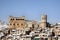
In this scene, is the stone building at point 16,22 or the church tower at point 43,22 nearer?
the church tower at point 43,22

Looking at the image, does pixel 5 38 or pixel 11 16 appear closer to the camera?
pixel 5 38

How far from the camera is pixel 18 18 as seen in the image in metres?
23.3

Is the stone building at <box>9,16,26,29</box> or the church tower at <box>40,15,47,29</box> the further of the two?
the stone building at <box>9,16,26,29</box>

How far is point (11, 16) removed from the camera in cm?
2345

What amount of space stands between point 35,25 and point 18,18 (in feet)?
7.24

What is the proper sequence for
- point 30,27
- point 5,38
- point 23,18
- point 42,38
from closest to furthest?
point 42,38, point 5,38, point 30,27, point 23,18

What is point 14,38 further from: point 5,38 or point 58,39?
point 58,39

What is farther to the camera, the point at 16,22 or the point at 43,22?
the point at 16,22

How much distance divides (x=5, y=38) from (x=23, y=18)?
530 cm

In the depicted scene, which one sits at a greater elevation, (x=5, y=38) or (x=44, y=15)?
(x=44, y=15)

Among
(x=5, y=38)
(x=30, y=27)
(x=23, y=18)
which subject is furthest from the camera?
(x=23, y=18)

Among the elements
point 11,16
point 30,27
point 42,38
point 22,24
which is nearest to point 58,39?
point 42,38

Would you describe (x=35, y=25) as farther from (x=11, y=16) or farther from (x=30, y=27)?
(x=11, y=16)

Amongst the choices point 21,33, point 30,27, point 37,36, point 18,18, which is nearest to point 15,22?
point 18,18
